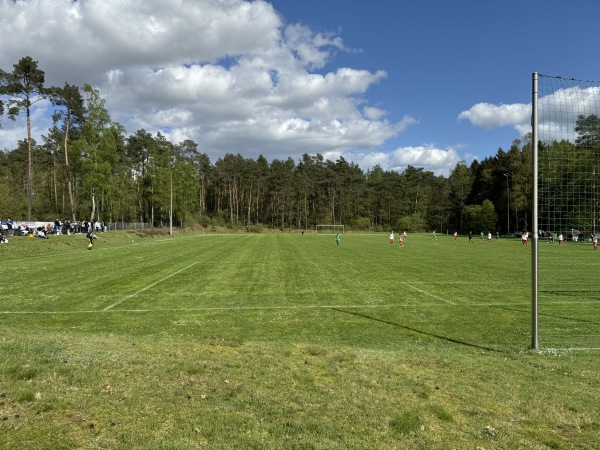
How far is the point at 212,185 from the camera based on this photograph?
397 ft

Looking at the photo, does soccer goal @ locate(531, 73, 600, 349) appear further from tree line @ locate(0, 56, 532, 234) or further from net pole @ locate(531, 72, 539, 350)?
tree line @ locate(0, 56, 532, 234)

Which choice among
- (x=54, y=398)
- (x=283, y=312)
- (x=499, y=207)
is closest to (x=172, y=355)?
(x=54, y=398)

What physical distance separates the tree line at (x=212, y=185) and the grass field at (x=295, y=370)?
40.8 metres

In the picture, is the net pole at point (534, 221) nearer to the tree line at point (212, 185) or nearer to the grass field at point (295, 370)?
the grass field at point (295, 370)

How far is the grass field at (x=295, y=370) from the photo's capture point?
413 centimetres

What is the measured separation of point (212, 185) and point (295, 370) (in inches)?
4655

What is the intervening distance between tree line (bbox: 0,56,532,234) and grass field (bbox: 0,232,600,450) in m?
40.8

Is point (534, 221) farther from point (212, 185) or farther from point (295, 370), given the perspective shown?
point (212, 185)

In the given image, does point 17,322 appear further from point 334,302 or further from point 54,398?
point 334,302

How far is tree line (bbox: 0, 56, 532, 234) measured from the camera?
51.3m

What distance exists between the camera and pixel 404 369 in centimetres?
650

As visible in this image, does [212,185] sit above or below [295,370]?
above

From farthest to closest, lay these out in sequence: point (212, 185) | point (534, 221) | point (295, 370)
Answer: point (212, 185), point (534, 221), point (295, 370)

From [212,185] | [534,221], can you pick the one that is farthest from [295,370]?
[212,185]
